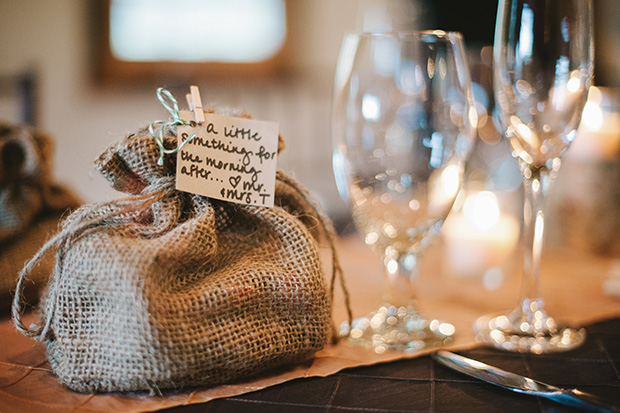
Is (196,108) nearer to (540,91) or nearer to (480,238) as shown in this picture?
(540,91)

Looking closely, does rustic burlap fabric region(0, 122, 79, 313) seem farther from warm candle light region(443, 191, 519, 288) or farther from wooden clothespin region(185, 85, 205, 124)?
warm candle light region(443, 191, 519, 288)

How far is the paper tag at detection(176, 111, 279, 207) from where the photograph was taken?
17.7 inches

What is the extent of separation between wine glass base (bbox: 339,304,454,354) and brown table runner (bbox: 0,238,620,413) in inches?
0.6

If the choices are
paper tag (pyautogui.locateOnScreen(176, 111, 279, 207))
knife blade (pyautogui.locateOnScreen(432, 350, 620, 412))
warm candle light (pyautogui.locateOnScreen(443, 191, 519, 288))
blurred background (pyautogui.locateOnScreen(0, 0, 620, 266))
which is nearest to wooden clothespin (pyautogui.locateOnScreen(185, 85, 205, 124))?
paper tag (pyautogui.locateOnScreen(176, 111, 279, 207))

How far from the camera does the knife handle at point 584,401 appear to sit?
0.37 metres

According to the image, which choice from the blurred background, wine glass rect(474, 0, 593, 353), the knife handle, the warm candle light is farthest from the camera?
the blurred background

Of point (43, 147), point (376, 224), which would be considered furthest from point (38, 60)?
point (376, 224)

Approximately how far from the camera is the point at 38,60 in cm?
244

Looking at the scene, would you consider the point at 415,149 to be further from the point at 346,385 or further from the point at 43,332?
the point at 43,332

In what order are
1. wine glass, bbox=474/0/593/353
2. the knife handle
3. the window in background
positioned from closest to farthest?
the knife handle → wine glass, bbox=474/0/593/353 → the window in background

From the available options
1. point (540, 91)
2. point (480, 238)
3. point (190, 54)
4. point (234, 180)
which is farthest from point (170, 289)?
point (190, 54)

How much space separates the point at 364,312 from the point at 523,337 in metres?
0.16

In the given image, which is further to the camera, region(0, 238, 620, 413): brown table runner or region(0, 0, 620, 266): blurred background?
region(0, 0, 620, 266): blurred background

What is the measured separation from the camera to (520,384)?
1.38 feet
